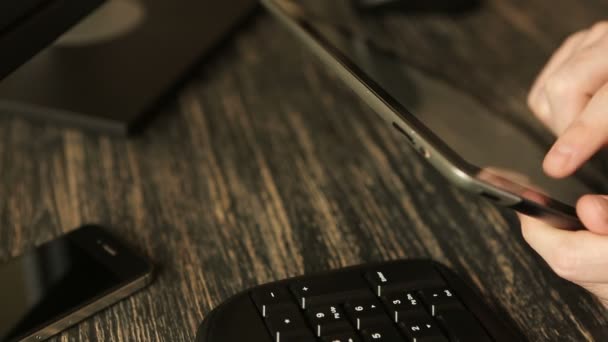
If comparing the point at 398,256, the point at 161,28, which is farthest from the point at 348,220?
the point at 161,28

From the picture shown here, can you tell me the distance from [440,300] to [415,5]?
0.45 meters

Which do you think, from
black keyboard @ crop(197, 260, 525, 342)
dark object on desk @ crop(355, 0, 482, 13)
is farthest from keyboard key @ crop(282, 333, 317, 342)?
dark object on desk @ crop(355, 0, 482, 13)

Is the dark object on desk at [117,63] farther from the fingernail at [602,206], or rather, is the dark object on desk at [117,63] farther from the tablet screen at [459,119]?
the fingernail at [602,206]

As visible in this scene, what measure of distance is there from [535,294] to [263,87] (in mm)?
299

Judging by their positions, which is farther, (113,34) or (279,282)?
(113,34)

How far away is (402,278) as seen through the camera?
33 cm

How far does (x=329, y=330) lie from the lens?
298mm

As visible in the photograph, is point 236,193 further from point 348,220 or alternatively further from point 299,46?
point 299,46

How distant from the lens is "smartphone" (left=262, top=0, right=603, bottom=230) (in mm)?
302

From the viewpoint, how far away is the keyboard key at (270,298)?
0.31 metres

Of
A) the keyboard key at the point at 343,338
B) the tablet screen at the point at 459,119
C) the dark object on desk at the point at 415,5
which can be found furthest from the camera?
the dark object on desk at the point at 415,5

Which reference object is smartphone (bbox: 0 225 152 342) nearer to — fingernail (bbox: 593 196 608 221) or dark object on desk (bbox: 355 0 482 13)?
fingernail (bbox: 593 196 608 221)

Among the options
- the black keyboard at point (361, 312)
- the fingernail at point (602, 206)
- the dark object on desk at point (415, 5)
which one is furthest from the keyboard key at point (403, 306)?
the dark object on desk at point (415, 5)

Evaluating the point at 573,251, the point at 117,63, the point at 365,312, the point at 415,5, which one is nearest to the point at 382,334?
the point at 365,312
